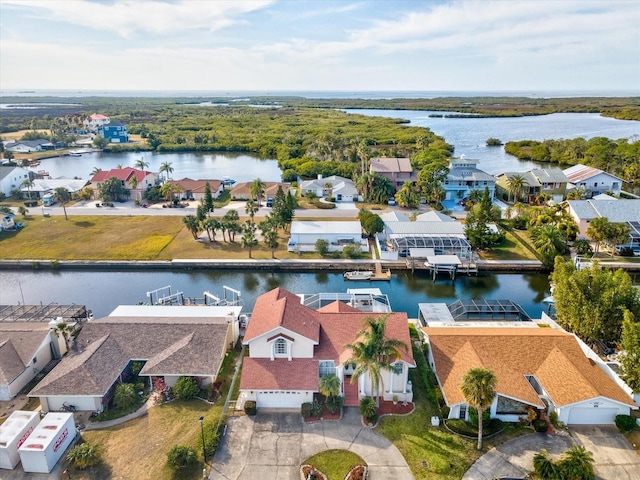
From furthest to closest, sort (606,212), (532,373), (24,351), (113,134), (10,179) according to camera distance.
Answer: (113,134), (10,179), (606,212), (24,351), (532,373)

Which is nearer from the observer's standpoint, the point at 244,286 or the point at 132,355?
the point at 132,355

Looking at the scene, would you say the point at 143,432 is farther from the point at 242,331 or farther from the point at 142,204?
the point at 142,204

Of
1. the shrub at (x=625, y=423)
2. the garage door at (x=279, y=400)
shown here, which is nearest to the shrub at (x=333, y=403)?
the garage door at (x=279, y=400)

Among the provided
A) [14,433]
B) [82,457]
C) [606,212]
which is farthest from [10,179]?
[606,212]

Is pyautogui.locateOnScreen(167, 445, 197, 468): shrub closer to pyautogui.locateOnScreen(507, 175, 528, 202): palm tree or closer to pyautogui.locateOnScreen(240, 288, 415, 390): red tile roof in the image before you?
pyautogui.locateOnScreen(240, 288, 415, 390): red tile roof

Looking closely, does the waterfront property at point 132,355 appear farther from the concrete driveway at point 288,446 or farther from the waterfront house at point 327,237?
the waterfront house at point 327,237

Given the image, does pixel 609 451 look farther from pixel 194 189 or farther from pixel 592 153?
pixel 592 153
